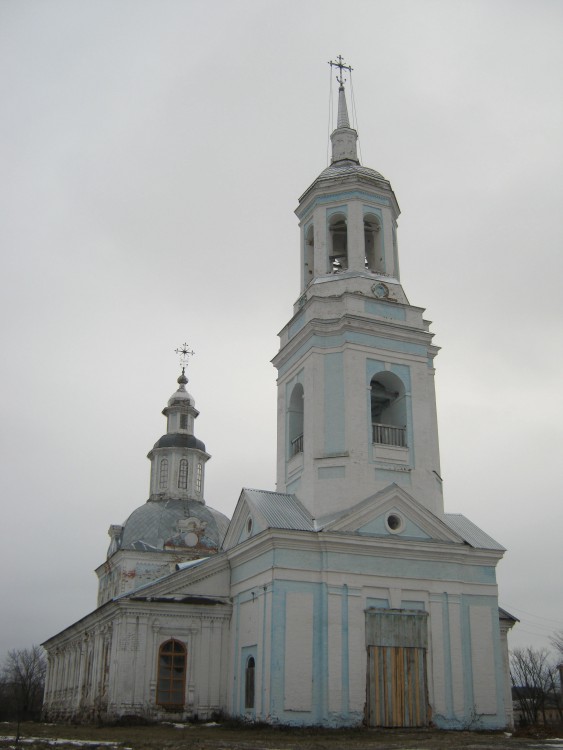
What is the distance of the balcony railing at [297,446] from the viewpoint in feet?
76.9

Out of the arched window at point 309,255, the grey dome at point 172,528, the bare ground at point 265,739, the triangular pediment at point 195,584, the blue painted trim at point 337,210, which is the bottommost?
the bare ground at point 265,739

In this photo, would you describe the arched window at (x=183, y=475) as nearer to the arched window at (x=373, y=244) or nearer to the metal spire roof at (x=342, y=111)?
the arched window at (x=373, y=244)

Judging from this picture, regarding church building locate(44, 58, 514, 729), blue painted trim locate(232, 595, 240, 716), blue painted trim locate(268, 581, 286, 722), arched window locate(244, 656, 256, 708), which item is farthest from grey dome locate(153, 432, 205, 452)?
blue painted trim locate(268, 581, 286, 722)

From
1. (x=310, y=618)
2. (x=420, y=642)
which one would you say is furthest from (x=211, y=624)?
(x=420, y=642)

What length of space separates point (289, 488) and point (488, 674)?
→ 7.40m

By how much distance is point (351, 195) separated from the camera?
82.4ft

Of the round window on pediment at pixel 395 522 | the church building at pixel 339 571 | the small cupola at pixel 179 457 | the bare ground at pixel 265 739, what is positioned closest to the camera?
the bare ground at pixel 265 739

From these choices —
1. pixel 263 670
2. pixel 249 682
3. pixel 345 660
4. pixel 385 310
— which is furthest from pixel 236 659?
pixel 385 310

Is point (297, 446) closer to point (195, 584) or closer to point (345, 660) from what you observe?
point (195, 584)

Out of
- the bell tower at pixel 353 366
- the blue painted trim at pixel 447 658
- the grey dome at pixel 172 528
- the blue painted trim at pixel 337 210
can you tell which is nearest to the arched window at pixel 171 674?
the bell tower at pixel 353 366

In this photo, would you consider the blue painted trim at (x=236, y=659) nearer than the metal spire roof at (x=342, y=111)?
Yes

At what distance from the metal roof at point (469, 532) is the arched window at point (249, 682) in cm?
660

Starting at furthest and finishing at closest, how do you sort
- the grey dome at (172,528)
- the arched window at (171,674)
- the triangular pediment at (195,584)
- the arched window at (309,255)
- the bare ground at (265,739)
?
the grey dome at (172,528), the arched window at (309,255), the triangular pediment at (195,584), the arched window at (171,674), the bare ground at (265,739)

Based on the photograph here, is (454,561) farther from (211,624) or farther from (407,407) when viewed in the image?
(211,624)
